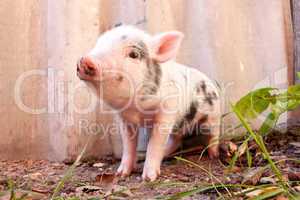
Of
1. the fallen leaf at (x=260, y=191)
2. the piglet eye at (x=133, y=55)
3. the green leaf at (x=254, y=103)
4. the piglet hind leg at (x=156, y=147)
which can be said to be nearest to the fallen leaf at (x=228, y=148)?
the piglet hind leg at (x=156, y=147)

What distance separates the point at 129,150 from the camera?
1633 millimetres

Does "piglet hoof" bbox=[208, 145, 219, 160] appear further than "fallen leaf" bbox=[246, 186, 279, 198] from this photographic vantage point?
Yes

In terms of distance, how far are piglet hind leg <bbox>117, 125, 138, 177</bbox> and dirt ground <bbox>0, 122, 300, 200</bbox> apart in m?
0.04

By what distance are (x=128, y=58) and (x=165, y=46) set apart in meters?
0.17

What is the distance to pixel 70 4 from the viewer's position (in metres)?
1.71

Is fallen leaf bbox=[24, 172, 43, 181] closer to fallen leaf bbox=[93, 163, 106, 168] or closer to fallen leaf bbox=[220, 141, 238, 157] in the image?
fallen leaf bbox=[93, 163, 106, 168]

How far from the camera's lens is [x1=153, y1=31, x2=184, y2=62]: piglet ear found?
4.92 ft

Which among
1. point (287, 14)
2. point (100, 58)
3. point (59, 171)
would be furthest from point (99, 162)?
point (287, 14)

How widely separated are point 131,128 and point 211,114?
15.6 inches

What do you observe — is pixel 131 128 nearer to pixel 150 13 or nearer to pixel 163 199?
pixel 150 13

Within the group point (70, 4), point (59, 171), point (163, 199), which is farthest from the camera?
point (70, 4)

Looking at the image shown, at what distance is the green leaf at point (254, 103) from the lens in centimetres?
125

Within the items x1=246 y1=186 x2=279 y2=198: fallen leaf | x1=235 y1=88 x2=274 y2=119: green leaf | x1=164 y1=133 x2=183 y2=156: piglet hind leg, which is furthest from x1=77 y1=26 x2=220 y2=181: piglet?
x1=246 y1=186 x2=279 y2=198: fallen leaf

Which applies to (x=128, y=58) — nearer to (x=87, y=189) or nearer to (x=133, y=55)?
(x=133, y=55)
